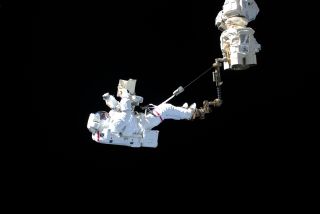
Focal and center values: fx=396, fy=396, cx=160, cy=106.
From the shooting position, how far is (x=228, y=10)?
2.65 m

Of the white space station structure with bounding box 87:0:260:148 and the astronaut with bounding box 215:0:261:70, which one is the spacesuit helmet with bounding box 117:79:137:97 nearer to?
the white space station structure with bounding box 87:0:260:148

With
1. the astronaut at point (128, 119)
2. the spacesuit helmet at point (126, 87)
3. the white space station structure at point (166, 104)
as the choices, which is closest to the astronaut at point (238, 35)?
the white space station structure at point (166, 104)

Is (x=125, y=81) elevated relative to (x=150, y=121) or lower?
elevated

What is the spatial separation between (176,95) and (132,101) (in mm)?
319

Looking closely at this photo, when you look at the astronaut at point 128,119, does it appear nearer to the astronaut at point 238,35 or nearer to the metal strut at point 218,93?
the metal strut at point 218,93

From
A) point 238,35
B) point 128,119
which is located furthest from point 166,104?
point 238,35

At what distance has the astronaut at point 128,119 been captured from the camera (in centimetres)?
248

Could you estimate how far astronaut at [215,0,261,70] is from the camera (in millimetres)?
2629

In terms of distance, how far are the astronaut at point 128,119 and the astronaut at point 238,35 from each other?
0.44m

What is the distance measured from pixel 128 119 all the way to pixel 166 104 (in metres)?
0.28

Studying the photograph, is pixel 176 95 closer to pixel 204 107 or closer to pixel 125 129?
pixel 204 107

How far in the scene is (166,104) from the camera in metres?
2.60

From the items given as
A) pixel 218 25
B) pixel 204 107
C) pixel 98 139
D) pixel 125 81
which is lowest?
pixel 98 139

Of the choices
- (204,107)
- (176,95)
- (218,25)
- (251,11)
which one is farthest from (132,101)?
(251,11)
